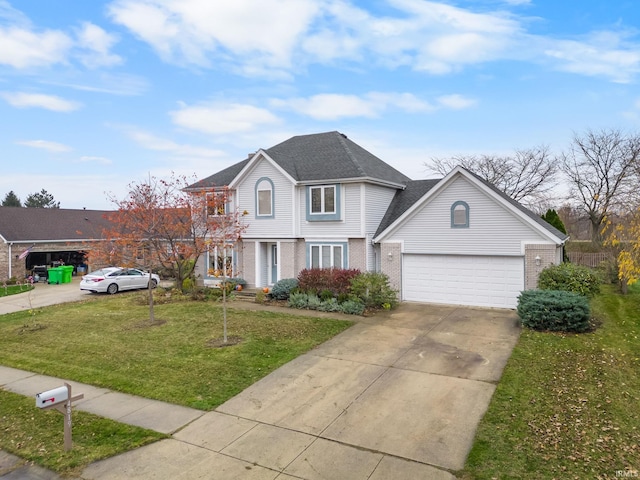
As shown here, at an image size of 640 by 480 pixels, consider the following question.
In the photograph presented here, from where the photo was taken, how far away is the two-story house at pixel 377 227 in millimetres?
15750

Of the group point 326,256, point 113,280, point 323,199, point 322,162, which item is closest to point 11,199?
point 113,280

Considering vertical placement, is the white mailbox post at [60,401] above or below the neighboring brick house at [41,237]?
below

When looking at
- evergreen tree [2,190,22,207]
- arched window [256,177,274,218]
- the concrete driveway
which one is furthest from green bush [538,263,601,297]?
evergreen tree [2,190,22,207]

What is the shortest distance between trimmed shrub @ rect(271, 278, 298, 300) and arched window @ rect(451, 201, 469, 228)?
7417 mm

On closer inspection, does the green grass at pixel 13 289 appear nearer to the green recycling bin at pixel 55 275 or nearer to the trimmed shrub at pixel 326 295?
the green recycling bin at pixel 55 275

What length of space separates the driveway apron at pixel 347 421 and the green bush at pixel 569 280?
3.78 metres

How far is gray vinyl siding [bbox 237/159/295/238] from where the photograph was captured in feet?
65.3

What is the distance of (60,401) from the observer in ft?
19.4

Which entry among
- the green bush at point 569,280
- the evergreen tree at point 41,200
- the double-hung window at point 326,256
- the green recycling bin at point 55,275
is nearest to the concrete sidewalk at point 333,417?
the green bush at point 569,280

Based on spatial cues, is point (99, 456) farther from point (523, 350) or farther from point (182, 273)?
point (182, 273)

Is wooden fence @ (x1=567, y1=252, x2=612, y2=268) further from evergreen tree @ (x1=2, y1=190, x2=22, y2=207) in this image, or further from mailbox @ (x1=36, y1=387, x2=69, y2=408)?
evergreen tree @ (x1=2, y1=190, x2=22, y2=207)

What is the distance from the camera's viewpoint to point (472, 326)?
1327 cm

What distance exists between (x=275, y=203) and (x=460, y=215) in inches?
346

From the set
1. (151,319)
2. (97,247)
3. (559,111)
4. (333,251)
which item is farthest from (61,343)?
(559,111)
